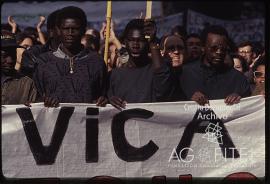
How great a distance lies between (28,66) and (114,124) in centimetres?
136

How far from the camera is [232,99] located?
7.73m

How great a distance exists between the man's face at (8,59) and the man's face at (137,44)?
1116mm

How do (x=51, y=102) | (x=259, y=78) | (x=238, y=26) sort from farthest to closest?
(x=238, y=26) < (x=259, y=78) < (x=51, y=102)

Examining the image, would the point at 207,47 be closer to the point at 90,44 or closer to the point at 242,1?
the point at 90,44

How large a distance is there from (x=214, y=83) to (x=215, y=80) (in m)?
0.03

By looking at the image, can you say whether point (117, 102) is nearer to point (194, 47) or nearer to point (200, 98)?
point (200, 98)

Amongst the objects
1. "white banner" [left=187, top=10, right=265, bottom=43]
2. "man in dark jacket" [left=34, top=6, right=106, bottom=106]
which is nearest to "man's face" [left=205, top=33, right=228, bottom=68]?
"man in dark jacket" [left=34, top=6, right=106, bottom=106]

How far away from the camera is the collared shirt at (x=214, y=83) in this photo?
25.6 feet

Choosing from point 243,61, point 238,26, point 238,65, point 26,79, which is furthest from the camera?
point 238,26

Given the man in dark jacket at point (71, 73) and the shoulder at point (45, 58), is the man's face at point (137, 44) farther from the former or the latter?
the shoulder at point (45, 58)

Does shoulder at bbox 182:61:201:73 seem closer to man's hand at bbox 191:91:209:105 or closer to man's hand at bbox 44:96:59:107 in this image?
man's hand at bbox 191:91:209:105

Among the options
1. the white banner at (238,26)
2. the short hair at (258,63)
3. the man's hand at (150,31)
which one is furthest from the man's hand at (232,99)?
the white banner at (238,26)

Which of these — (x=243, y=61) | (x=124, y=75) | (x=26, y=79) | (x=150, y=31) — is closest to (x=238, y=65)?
(x=243, y=61)

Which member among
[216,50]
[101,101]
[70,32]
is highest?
[70,32]
